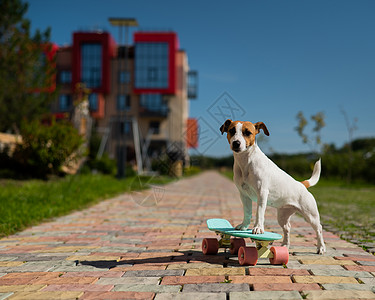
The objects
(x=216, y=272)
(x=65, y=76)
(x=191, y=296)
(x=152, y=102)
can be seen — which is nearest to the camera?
(x=191, y=296)

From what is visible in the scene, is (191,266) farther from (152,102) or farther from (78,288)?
(152,102)

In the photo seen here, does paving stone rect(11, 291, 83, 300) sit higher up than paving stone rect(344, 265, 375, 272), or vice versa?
paving stone rect(344, 265, 375, 272)

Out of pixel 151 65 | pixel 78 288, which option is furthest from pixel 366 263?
pixel 151 65

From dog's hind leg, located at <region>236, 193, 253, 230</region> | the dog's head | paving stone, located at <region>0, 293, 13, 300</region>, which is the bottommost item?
paving stone, located at <region>0, 293, 13, 300</region>

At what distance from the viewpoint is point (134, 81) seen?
39.2 m

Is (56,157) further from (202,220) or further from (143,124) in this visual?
(143,124)

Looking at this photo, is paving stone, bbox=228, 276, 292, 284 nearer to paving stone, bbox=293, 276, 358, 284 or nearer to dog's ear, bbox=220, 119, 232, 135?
paving stone, bbox=293, 276, 358, 284

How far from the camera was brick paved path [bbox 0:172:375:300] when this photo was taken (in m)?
2.70

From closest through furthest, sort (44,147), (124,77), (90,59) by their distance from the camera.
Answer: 1. (44,147)
2. (124,77)
3. (90,59)

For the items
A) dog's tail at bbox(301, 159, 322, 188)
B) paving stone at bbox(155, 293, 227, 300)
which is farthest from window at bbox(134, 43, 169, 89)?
paving stone at bbox(155, 293, 227, 300)

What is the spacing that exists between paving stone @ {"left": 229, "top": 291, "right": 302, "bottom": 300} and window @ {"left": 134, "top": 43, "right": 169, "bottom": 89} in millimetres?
36131

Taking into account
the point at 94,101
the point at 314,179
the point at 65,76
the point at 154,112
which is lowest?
the point at 314,179

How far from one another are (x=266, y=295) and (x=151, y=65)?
37.0 m

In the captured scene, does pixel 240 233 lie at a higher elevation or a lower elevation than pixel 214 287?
higher
